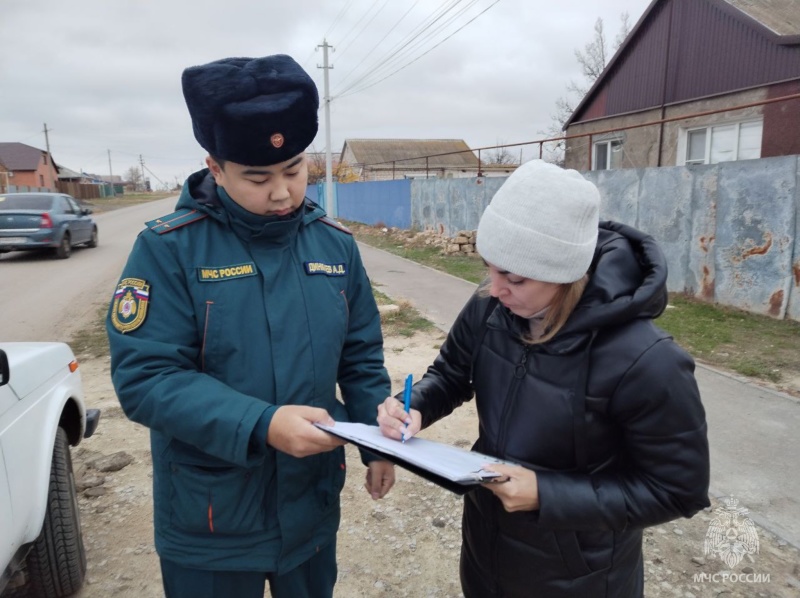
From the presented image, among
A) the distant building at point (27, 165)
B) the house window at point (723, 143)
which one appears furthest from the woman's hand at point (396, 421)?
the distant building at point (27, 165)

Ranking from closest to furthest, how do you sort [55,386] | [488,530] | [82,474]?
1. [488,530]
2. [55,386]
3. [82,474]

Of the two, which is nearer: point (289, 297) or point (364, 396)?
point (289, 297)

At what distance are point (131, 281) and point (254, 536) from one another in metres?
0.73

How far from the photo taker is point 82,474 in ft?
12.2

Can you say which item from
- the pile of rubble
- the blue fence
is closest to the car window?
the pile of rubble

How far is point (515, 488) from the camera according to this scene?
1353mm

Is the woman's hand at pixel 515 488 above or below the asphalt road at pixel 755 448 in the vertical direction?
above

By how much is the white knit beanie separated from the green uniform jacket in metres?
0.53

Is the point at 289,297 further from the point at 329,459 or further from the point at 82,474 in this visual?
the point at 82,474

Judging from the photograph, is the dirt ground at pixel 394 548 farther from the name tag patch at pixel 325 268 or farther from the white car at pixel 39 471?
the name tag patch at pixel 325 268

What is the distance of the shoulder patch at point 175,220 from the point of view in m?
1.48

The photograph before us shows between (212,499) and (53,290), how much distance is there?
10.1 metres

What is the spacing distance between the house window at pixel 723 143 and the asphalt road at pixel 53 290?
1254 cm

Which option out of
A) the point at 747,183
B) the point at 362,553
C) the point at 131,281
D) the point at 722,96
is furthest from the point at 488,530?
the point at 722,96
